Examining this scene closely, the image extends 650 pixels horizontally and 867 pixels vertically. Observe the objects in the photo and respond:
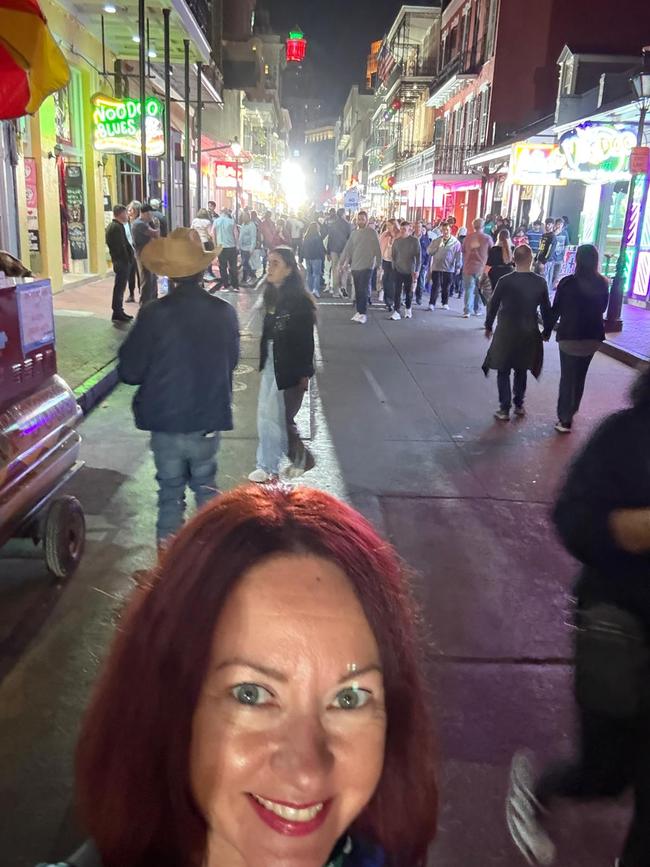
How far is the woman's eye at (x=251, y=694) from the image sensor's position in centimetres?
108

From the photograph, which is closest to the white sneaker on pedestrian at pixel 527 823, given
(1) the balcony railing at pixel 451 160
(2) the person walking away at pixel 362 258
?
(2) the person walking away at pixel 362 258

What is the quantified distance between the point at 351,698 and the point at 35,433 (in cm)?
334

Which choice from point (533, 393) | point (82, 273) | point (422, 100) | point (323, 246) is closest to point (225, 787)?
point (533, 393)

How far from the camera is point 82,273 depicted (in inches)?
725

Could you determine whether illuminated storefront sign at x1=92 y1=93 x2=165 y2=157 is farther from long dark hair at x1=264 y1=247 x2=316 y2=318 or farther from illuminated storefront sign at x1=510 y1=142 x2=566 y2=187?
long dark hair at x1=264 y1=247 x2=316 y2=318

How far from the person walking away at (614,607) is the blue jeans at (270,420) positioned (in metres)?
3.93

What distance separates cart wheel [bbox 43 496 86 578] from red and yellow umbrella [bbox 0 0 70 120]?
2.89m

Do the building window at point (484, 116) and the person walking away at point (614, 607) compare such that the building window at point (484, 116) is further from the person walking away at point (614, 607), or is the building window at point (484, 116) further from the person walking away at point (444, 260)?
the person walking away at point (614, 607)

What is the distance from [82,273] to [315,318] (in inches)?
555

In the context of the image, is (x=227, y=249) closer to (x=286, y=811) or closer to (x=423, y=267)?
(x=423, y=267)

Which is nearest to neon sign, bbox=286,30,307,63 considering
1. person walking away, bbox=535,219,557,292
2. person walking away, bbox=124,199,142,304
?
person walking away, bbox=535,219,557,292

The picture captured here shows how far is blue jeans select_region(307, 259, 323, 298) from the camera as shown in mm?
18203

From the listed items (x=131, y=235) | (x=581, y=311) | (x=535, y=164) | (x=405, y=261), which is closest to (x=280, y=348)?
(x=581, y=311)

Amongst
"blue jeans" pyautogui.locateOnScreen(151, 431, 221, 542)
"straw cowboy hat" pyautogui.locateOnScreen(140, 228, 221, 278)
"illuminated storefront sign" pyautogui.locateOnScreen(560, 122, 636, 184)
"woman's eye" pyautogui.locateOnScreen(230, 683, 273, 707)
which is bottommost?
"blue jeans" pyautogui.locateOnScreen(151, 431, 221, 542)
